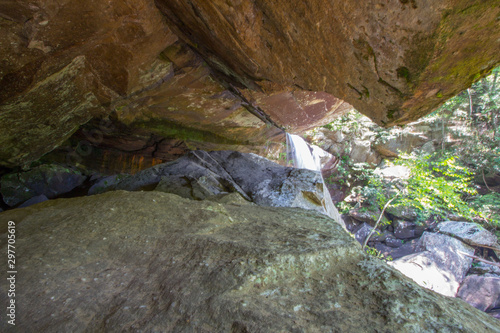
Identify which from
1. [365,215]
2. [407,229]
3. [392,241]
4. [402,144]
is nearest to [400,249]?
[392,241]

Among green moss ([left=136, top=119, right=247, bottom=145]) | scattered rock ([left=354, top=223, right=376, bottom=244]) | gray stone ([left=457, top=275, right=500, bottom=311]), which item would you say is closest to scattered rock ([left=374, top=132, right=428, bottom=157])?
scattered rock ([left=354, top=223, right=376, bottom=244])

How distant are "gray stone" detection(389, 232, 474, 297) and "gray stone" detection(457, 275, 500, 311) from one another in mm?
339

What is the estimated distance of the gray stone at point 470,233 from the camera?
1264 cm

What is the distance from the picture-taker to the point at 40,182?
837cm

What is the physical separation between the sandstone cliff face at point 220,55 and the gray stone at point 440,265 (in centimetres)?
1143

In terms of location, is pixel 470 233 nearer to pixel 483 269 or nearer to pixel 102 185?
pixel 483 269

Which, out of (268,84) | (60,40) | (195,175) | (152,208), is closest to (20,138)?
(60,40)

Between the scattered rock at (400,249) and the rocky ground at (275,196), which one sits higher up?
the rocky ground at (275,196)

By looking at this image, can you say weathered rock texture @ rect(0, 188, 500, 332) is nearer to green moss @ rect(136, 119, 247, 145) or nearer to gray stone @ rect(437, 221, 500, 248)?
green moss @ rect(136, 119, 247, 145)

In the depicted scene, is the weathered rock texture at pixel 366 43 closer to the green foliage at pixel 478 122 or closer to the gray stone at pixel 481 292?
the gray stone at pixel 481 292

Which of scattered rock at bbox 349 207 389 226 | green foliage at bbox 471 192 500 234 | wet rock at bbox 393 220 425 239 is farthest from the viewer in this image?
scattered rock at bbox 349 207 389 226

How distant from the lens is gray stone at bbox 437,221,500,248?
41.5ft

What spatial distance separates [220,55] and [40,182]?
7.78m

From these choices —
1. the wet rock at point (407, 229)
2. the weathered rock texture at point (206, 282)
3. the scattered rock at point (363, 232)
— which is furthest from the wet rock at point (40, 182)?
the wet rock at point (407, 229)
